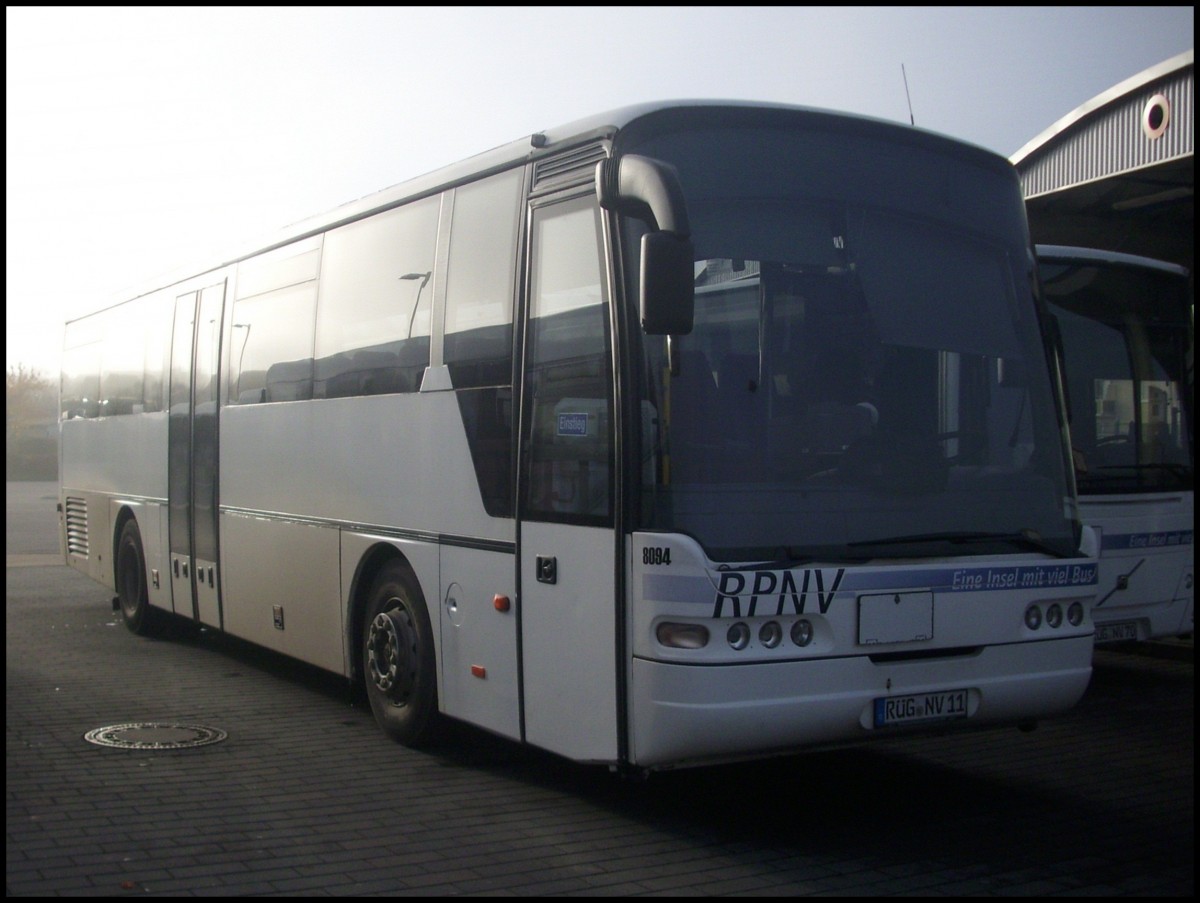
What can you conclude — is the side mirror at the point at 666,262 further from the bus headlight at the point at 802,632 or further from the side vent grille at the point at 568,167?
the bus headlight at the point at 802,632

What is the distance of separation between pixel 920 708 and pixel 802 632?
0.76 meters

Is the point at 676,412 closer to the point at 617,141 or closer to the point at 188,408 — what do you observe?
the point at 617,141

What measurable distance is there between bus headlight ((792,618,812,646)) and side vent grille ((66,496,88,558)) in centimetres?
1195

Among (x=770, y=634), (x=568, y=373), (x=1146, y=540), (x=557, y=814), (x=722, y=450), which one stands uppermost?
(x=568, y=373)

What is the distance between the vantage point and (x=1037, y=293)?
7293 millimetres

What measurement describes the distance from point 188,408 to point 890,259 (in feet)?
25.1

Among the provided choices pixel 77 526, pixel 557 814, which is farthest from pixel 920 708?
pixel 77 526

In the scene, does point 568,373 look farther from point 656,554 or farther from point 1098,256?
point 1098,256

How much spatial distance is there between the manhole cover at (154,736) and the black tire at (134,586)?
4.67m

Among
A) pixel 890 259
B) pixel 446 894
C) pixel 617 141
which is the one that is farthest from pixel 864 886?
pixel 617 141

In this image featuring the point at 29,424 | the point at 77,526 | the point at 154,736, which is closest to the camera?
the point at 154,736

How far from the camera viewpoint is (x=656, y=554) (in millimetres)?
6020

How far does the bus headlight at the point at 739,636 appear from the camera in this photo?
5984 millimetres

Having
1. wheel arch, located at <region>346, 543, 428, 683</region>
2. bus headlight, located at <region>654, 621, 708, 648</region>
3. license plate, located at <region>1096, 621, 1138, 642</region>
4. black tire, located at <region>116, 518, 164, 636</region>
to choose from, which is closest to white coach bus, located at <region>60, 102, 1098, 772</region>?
bus headlight, located at <region>654, 621, 708, 648</region>
